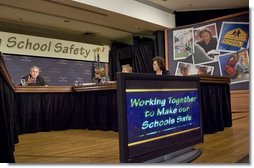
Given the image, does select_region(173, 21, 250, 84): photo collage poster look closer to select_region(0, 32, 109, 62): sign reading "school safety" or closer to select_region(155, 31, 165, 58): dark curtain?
select_region(155, 31, 165, 58): dark curtain

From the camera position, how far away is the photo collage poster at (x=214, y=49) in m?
5.64

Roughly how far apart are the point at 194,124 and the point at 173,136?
0.29 m

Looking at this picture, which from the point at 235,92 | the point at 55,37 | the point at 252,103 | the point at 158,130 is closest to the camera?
the point at 252,103

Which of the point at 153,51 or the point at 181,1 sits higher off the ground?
the point at 181,1

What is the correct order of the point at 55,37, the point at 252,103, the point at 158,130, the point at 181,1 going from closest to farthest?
the point at 252,103 < the point at 158,130 < the point at 181,1 < the point at 55,37

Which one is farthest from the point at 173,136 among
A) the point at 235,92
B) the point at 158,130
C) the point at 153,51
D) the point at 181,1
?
the point at 153,51

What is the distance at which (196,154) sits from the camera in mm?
1921

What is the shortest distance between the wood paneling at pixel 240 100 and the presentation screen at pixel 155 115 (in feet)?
13.4

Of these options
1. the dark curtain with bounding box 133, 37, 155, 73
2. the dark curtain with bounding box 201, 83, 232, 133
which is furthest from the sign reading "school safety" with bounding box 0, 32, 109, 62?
the dark curtain with bounding box 201, 83, 232, 133

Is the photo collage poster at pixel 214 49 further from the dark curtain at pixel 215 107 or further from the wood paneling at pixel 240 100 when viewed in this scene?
the dark curtain at pixel 215 107

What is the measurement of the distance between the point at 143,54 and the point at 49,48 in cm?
244

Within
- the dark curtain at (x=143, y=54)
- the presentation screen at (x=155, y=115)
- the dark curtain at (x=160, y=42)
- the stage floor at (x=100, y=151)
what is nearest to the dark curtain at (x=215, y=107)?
the stage floor at (x=100, y=151)

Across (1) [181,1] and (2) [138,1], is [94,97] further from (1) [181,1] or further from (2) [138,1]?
(1) [181,1]

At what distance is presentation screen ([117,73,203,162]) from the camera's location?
4.40ft
